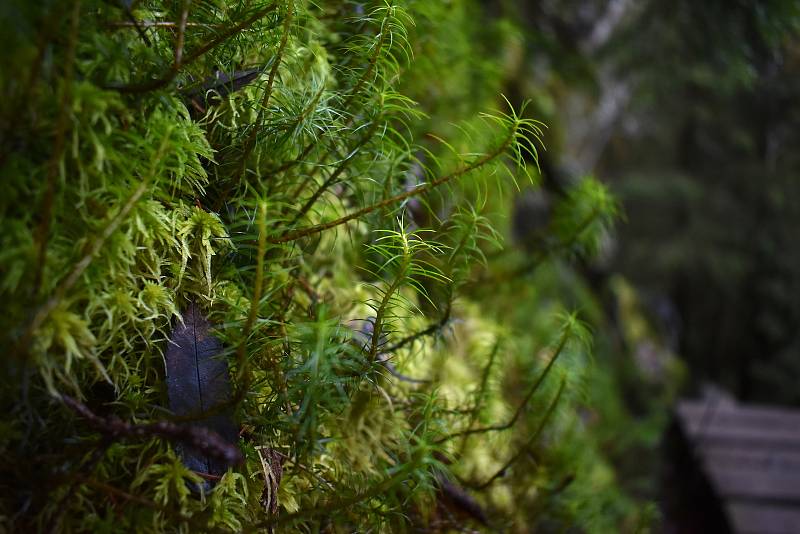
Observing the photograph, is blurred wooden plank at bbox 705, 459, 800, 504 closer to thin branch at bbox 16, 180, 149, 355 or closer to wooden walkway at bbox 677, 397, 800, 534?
wooden walkway at bbox 677, 397, 800, 534

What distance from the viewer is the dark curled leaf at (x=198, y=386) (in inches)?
40.1

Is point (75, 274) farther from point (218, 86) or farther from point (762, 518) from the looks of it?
point (762, 518)

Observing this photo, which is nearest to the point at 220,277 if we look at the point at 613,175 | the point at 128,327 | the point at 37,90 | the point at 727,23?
the point at 128,327

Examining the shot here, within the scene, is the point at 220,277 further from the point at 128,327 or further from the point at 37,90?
the point at 37,90

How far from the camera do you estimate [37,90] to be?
797 millimetres

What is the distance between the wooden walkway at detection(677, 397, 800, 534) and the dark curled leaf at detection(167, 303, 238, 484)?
316 cm

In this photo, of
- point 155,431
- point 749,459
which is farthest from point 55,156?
point 749,459

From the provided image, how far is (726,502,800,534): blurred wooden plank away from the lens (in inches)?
121

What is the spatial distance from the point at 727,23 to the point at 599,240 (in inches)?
58.8

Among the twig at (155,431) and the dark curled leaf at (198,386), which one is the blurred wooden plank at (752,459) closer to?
the dark curled leaf at (198,386)

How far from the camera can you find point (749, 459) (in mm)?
3797

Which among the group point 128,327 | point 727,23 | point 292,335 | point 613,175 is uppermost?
point 727,23

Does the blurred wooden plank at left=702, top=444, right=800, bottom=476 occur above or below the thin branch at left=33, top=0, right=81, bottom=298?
below

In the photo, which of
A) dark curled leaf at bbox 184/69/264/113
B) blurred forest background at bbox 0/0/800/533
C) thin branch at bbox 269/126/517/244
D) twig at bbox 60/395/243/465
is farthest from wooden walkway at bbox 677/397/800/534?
dark curled leaf at bbox 184/69/264/113
